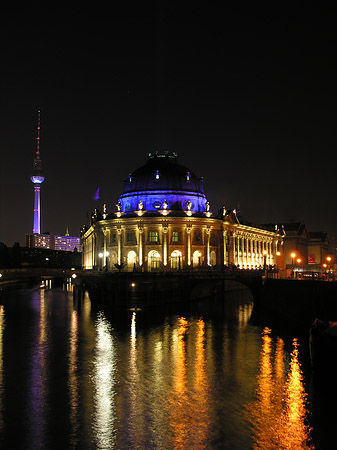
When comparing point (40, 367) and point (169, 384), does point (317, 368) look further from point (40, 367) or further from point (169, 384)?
point (40, 367)

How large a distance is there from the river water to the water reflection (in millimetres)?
62

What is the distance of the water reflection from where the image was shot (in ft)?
90.2

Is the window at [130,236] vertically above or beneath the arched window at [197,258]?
above

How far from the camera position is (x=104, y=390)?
118ft

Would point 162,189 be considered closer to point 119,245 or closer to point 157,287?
point 119,245

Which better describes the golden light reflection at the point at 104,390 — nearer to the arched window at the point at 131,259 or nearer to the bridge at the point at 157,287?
the bridge at the point at 157,287

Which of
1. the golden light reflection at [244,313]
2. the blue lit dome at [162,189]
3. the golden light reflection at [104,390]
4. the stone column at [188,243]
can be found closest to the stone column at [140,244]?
the blue lit dome at [162,189]

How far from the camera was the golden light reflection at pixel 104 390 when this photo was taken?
Result: 2822cm

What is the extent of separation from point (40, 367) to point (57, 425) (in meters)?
13.5

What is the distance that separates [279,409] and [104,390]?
39.1 feet

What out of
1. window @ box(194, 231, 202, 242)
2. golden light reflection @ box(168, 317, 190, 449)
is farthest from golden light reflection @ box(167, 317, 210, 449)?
window @ box(194, 231, 202, 242)

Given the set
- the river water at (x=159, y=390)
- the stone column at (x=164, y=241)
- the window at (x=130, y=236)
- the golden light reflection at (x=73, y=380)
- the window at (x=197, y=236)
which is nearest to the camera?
the river water at (x=159, y=390)

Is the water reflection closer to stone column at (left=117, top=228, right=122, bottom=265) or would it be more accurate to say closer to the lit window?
stone column at (left=117, top=228, right=122, bottom=265)

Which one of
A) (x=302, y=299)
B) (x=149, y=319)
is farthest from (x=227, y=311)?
(x=302, y=299)
